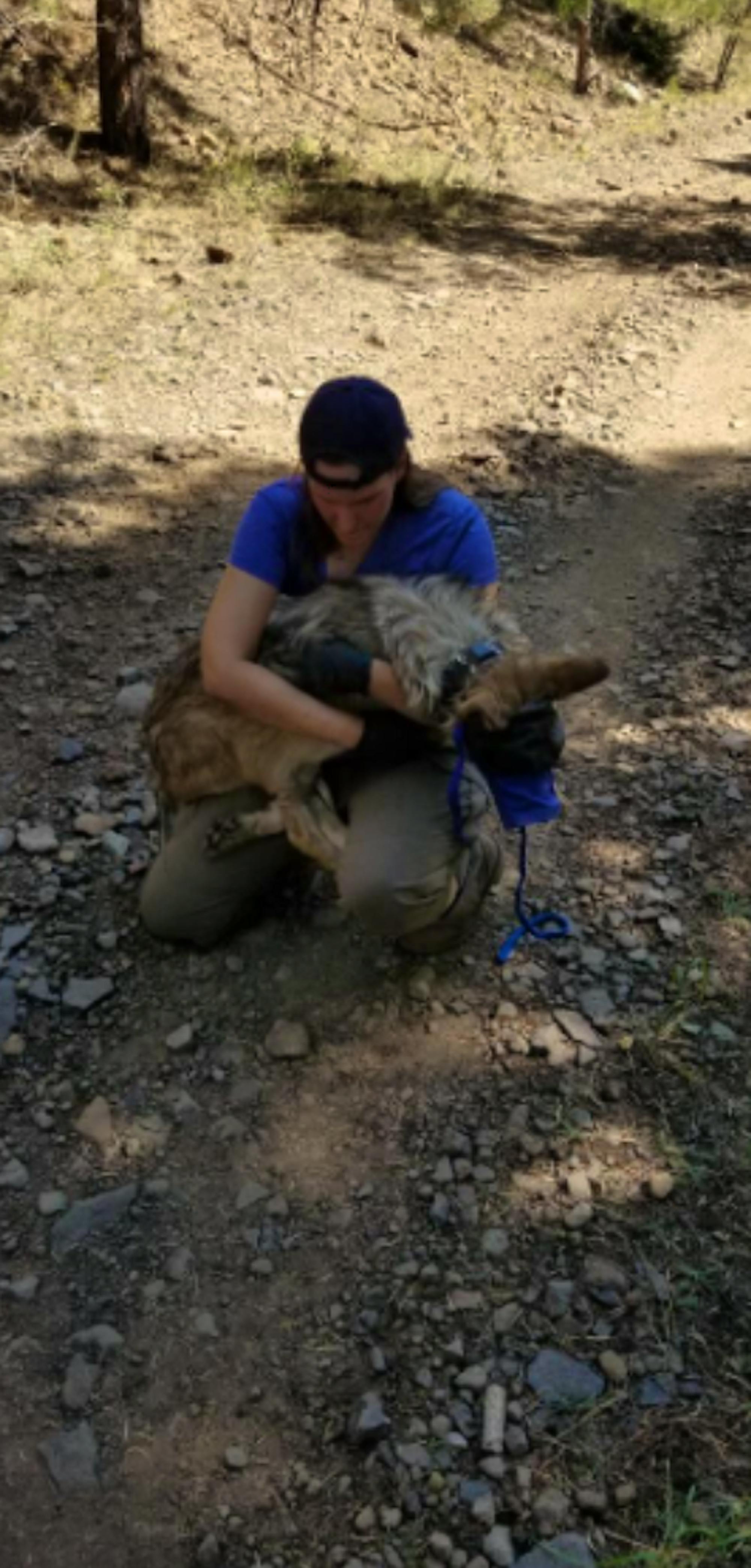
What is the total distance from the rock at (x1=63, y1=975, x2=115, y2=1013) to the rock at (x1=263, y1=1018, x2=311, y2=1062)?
1.57ft

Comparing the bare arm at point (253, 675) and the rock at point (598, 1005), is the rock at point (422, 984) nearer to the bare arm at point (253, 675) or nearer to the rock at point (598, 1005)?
the rock at point (598, 1005)

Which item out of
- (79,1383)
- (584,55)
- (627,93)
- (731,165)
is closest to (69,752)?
(79,1383)

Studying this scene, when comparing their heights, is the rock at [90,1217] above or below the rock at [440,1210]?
below

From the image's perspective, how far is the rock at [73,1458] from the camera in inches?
99.6

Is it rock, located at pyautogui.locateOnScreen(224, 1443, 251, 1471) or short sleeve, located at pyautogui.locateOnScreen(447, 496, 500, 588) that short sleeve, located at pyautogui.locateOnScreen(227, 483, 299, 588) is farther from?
rock, located at pyautogui.locateOnScreen(224, 1443, 251, 1471)

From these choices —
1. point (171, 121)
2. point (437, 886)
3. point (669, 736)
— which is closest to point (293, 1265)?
point (437, 886)

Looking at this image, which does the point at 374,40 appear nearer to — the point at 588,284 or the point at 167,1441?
the point at 588,284

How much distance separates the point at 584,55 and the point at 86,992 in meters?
12.1

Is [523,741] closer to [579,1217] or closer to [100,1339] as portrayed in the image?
[579,1217]

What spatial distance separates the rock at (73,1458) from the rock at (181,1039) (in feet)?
3.22

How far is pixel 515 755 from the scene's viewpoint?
306 cm

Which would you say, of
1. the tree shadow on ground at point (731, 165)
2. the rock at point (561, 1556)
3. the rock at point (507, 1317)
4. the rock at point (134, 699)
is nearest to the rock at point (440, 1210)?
the rock at point (507, 1317)

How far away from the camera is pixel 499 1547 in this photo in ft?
8.04

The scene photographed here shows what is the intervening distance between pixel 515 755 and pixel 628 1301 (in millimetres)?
1225
